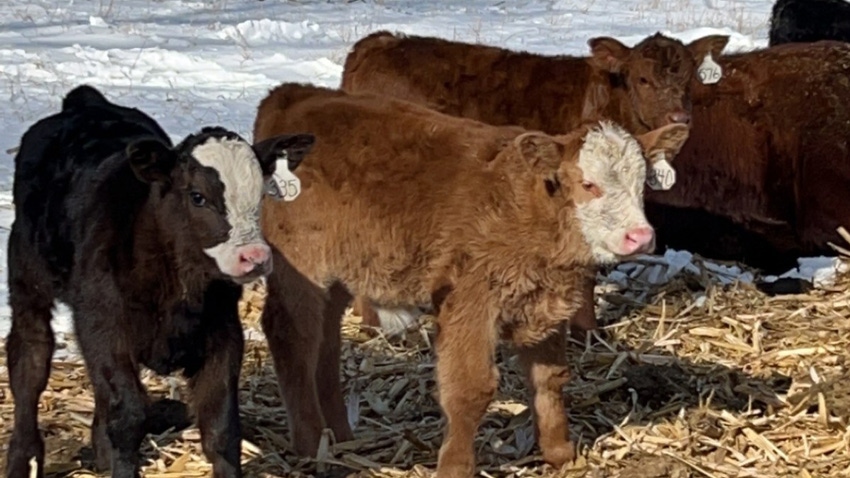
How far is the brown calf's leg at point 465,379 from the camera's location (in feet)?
20.2

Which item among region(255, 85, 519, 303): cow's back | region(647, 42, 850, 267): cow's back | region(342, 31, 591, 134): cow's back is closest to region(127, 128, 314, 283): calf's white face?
region(255, 85, 519, 303): cow's back

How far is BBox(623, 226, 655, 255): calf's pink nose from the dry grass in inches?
38.1

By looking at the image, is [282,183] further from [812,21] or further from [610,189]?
[812,21]

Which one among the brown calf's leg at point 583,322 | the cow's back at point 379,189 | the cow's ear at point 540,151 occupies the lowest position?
the brown calf's leg at point 583,322

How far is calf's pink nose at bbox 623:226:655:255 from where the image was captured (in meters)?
5.86

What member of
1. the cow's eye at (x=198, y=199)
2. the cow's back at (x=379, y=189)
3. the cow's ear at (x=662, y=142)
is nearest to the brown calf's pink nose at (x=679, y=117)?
the cow's back at (x=379, y=189)

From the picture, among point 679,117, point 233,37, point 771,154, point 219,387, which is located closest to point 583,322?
point 679,117

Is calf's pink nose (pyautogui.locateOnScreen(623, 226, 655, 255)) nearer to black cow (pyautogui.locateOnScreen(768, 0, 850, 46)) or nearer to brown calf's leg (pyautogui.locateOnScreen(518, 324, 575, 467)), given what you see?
brown calf's leg (pyautogui.locateOnScreen(518, 324, 575, 467))

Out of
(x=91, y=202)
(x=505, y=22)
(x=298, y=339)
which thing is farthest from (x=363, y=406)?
(x=505, y=22)

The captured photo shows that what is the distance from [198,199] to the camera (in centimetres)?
560

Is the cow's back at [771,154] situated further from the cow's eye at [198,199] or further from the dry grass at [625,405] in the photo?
the cow's eye at [198,199]

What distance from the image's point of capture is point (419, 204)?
6.52m

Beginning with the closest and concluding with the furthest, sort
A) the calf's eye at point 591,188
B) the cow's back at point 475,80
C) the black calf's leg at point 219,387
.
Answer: the black calf's leg at point 219,387
the calf's eye at point 591,188
the cow's back at point 475,80

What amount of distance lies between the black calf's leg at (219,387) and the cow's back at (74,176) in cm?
49
